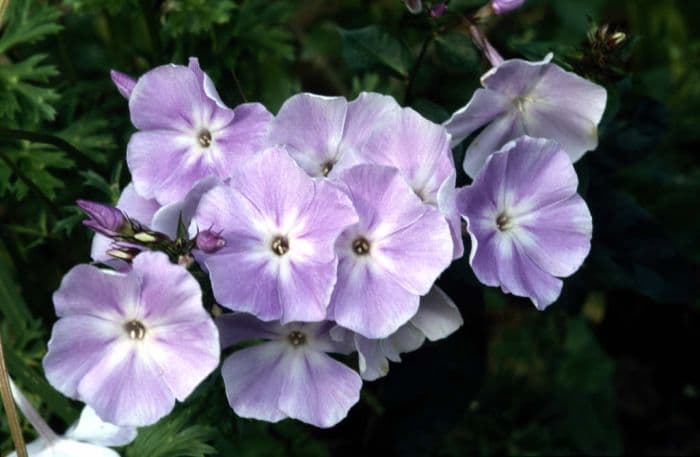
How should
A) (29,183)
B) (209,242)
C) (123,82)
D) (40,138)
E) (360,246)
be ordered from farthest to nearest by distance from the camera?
(29,183) → (40,138) → (123,82) → (360,246) → (209,242)

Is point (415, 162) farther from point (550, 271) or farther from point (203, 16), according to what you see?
point (203, 16)

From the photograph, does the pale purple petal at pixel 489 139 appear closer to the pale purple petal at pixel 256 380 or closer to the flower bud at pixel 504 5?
the flower bud at pixel 504 5

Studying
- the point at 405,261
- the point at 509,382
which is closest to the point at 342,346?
the point at 405,261

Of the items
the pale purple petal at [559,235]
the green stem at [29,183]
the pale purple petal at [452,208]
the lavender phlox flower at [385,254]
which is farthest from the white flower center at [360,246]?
the green stem at [29,183]

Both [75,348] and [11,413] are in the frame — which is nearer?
[75,348]

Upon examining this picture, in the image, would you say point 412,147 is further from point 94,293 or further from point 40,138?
point 40,138

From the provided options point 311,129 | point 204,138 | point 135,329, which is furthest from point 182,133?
point 135,329
